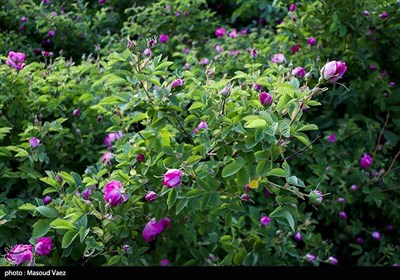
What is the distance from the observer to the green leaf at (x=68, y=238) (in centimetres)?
132

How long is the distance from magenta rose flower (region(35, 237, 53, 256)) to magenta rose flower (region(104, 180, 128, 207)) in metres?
0.22

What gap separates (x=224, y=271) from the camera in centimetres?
138

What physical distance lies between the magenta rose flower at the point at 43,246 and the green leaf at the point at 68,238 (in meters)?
0.07

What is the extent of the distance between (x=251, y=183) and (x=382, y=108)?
1.45m

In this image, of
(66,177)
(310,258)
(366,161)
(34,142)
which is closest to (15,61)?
(34,142)

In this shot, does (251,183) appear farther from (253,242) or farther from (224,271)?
(253,242)

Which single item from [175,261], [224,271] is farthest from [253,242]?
[224,271]

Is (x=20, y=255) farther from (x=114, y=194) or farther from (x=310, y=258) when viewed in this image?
(x=310, y=258)

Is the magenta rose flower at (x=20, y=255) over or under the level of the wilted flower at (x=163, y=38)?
over

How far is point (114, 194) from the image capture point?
1.29 m

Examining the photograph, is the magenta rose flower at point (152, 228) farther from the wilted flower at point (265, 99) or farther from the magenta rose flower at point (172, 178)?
the wilted flower at point (265, 99)

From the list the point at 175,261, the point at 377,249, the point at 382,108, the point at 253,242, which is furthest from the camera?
the point at 382,108

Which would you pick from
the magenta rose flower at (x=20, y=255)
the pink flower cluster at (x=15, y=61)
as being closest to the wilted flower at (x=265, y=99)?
the magenta rose flower at (x=20, y=255)

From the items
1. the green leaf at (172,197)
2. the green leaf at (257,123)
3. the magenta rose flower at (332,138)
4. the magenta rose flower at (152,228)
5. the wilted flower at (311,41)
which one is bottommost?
the magenta rose flower at (332,138)
